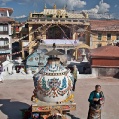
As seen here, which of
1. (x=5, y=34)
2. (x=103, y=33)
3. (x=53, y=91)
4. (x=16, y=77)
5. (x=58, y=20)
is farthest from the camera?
(x=103, y=33)

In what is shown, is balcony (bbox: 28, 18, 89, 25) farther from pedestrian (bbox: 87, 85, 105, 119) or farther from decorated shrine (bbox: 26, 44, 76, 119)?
pedestrian (bbox: 87, 85, 105, 119)

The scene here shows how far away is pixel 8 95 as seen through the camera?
13000mm

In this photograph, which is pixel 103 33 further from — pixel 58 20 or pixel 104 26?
pixel 58 20

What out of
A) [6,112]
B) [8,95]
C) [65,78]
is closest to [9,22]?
[8,95]

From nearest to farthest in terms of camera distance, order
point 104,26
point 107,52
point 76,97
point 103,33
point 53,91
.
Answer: point 53,91, point 76,97, point 107,52, point 103,33, point 104,26

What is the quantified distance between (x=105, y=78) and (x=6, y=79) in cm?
645

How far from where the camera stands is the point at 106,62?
56.7 feet

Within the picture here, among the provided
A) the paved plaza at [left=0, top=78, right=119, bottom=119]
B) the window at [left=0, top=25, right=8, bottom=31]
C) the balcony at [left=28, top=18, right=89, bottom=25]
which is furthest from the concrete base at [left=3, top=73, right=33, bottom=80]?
the window at [left=0, top=25, right=8, bottom=31]

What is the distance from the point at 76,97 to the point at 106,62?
5509 millimetres

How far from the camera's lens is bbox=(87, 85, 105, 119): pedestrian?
8.23 m

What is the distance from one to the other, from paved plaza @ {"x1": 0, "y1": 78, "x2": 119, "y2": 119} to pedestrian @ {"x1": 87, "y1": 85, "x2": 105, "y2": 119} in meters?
1.44

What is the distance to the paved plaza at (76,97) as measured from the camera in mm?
10234

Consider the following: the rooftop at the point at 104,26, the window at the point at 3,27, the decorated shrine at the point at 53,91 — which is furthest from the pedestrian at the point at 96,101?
the window at the point at 3,27

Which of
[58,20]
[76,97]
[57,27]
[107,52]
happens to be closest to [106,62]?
[107,52]
